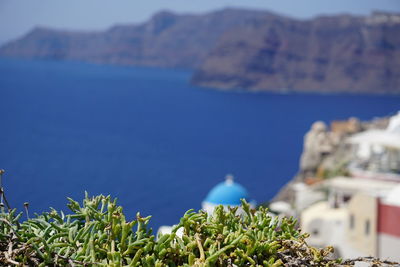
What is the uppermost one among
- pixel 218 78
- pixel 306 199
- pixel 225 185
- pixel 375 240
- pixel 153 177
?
pixel 218 78

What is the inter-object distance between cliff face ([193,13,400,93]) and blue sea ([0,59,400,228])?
103ft

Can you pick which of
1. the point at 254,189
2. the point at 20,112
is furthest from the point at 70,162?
the point at 20,112

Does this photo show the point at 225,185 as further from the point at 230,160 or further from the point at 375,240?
the point at 230,160

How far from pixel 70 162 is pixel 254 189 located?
12596 mm

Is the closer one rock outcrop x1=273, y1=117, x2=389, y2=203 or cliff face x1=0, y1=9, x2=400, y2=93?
rock outcrop x1=273, y1=117, x2=389, y2=203

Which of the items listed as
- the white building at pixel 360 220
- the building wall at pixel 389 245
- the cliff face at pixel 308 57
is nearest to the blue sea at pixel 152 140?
the white building at pixel 360 220

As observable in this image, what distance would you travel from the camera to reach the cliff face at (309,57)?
5581 inches

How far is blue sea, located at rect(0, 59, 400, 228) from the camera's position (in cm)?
3212

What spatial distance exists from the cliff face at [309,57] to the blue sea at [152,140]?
31.3 metres

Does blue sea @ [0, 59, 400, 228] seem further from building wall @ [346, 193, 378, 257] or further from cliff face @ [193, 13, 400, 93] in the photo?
cliff face @ [193, 13, 400, 93]

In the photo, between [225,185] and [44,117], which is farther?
[44,117]

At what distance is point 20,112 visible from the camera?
7388cm

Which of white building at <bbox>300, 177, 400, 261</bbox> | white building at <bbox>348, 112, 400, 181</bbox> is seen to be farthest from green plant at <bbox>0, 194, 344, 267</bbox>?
white building at <bbox>348, 112, 400, 181</bbox>

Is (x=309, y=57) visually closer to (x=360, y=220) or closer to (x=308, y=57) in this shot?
(x=308, y=57)
